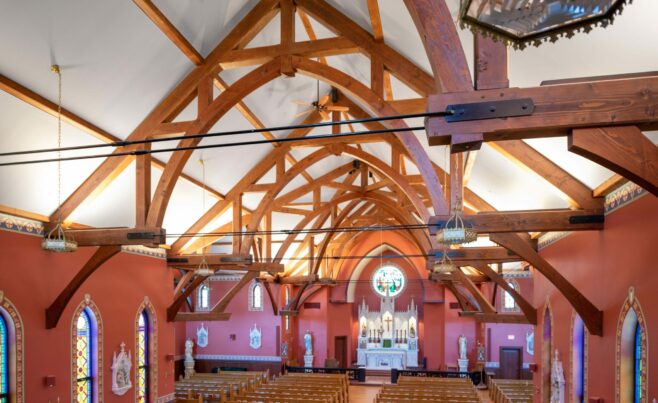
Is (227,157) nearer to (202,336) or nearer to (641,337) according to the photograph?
(641,337)

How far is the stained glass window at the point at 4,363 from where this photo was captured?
10.2 metres

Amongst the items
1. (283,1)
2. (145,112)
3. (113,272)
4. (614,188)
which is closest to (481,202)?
(614,188)

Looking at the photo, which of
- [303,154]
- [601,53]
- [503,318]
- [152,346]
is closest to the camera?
[601,53]

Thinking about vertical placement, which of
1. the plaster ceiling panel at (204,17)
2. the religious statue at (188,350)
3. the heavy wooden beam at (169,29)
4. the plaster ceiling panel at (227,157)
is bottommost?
the religious statue at (188,350)

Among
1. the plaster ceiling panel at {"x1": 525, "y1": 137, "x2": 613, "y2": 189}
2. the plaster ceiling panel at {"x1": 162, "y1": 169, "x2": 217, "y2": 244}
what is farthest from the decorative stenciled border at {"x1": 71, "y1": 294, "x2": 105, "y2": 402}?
the plaster ceiling panel at {"x1": 525, "y1": 137, "x2": 613, "y2": 189}

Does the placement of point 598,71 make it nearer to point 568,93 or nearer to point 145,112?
point 568,93

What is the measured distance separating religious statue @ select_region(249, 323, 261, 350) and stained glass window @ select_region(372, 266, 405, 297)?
766cm

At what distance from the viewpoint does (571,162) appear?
331 inches

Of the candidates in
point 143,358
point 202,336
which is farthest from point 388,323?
point 143,358

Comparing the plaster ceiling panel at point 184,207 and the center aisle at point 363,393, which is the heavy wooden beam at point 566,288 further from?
the center aisle at point 363,393

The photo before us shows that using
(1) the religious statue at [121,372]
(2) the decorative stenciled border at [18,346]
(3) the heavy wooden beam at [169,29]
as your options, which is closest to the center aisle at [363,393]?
(1) the religious statue at [121,372]

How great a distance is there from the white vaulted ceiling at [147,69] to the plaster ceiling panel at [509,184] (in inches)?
1.3

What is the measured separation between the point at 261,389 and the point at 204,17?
12715mm

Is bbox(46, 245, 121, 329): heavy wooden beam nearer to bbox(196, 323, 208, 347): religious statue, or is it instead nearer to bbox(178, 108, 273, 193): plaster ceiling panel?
bbox(178, 108, 273, 193): plaster ceiling panel
